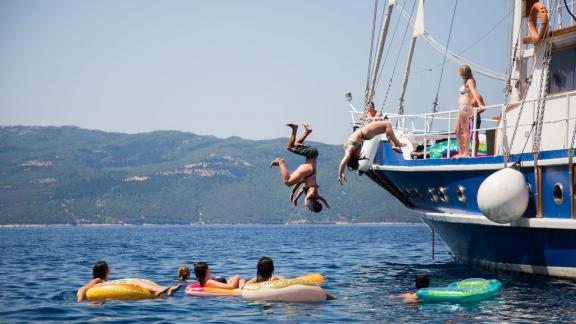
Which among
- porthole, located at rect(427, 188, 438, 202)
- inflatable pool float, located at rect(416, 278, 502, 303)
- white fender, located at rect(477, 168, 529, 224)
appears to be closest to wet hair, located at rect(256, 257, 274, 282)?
inflatable pool float, located at rect(416, 278, 502, 303)

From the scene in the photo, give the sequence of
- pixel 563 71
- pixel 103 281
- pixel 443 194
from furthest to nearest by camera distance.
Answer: pixel 443 194, pixel 563 71, pixel 103 281

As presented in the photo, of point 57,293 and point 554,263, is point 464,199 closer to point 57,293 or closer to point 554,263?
point 554,263

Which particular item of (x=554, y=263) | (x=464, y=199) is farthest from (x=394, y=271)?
(x=554, y=263)

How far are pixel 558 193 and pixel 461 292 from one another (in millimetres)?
3733

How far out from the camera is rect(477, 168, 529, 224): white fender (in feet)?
63.6

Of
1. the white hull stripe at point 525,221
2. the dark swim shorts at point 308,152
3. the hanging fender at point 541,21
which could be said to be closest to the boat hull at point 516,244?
the white hull stripe at point 525,221

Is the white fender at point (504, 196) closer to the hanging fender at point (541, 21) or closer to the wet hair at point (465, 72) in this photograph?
the wet hair at point (465, 72)

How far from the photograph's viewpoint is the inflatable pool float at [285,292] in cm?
1844

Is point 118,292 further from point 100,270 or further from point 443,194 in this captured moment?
point 443,194

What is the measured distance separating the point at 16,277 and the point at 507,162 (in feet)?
60.6

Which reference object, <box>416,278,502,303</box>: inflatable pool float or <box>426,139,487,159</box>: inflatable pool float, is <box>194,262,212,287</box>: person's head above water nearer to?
<box>416,278,502,303</box>: inflatable pool float

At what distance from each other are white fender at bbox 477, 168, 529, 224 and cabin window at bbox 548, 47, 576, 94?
3.31 m

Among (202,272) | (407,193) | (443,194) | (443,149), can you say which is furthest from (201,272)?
(407,193)

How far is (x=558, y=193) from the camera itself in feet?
63.5
